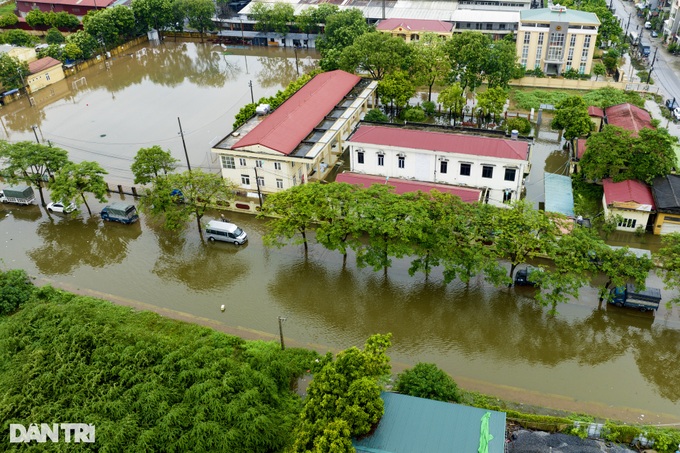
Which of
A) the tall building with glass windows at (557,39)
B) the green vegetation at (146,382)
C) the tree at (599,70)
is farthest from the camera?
the tree at (599,70)

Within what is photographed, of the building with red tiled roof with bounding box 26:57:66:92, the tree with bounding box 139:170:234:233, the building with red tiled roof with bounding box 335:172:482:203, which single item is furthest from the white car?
the building with red tiled roof with bounding box 26:57:66:92

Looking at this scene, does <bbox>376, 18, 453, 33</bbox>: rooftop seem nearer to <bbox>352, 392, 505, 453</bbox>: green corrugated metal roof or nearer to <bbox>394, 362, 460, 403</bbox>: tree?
<bbox>394, 362, 460, 403</bbox>: tree

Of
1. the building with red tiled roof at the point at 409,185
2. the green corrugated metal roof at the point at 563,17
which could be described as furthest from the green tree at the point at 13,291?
the green corrugated metal roof at the point at 563,17

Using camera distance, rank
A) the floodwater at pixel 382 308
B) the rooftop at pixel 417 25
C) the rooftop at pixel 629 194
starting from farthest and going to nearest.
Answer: the rooftop at pixel 417 25
the rooftop at pixel 629 194
the floodwater at pixel 382 308

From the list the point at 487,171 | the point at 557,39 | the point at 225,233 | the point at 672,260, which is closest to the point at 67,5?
the point at 225,233

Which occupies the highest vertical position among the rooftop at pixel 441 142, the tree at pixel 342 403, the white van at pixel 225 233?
the rooftop at pixel 441 142

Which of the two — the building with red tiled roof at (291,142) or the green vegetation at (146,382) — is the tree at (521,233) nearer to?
the green vegetation at (146,382)

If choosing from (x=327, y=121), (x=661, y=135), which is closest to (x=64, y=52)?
(x=327, y=121)

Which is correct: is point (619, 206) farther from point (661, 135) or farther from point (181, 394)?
point (181, 394)
